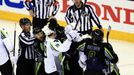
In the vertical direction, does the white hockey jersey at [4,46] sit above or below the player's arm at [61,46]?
below

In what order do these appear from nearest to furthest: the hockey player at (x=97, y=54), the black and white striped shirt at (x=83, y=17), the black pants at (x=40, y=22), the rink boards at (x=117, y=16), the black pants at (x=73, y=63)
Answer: the hockey player at (x=97, y=54) < the black pants at (x=73, y=63) < the black and white striped shirt at (x=83, y=17) < the black pants at (x=40, y=22) < the rink boards at (x=117, y=16)

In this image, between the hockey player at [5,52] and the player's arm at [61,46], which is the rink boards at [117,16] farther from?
the player's arm at [61,46]

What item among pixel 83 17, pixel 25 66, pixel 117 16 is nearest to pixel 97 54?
pixel 25 66

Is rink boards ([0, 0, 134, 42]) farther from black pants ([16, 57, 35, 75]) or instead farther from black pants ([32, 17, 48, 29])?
black pants ([16, 57, 35, 75])

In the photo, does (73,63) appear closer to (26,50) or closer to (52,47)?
(26,50)

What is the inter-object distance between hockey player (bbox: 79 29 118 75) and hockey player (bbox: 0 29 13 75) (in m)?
1.03

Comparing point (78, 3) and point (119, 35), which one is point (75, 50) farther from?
point (119, 35)

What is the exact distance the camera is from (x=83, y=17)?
9.11 m

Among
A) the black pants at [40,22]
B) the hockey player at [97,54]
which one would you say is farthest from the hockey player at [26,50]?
the black pants at [40,22]

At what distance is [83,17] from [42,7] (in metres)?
1.10

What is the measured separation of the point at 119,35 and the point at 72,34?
4232 mm

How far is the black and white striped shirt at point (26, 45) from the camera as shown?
26.9ft

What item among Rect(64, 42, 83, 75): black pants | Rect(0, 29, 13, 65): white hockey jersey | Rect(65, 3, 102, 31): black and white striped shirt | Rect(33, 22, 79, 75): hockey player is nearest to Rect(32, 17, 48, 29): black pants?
Rect(65, 3, 102, 31): black and white striped shirt

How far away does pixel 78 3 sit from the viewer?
905cm
